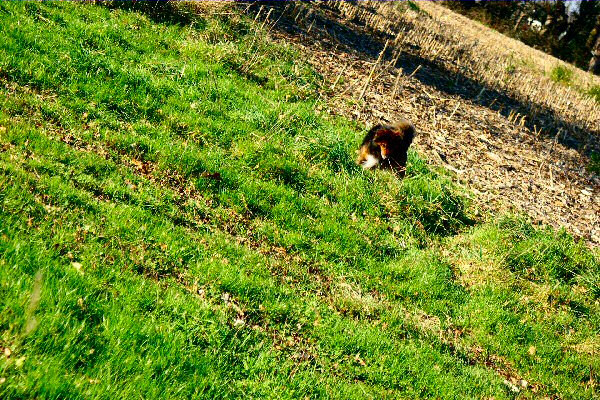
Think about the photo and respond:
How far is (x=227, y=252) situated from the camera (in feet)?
16.0

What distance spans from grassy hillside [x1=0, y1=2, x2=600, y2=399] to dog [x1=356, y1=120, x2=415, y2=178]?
27 centimetres

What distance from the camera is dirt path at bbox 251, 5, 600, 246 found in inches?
379

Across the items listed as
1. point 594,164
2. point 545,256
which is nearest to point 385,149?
point 545,256

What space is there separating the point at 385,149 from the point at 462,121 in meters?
5.21

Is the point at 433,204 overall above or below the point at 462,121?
below

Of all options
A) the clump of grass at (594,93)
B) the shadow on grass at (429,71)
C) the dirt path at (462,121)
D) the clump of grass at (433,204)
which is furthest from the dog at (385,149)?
the clump of grass at (594,93)

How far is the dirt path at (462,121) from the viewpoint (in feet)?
31.6

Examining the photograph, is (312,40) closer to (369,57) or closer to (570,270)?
(369,57)

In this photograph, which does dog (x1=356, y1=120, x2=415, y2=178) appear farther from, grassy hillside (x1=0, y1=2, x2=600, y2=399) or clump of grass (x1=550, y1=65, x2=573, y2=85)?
clump of grass (x1=550, y1=65, x2=573, y2=85)

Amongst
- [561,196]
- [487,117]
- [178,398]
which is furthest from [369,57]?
[178,398]

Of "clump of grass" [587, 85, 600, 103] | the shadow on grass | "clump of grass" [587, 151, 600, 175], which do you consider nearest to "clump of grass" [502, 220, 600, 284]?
"clump of grass" [587, 151, 600, 175]

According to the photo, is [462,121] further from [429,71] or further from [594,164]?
[594,164]

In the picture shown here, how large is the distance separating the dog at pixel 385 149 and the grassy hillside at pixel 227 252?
267mm

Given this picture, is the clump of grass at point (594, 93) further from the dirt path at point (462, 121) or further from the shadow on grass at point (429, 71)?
the dirt path at point (462, 121)
